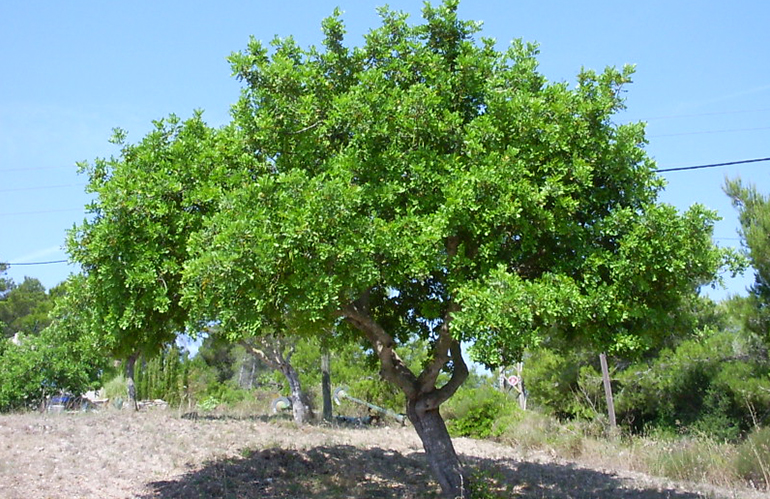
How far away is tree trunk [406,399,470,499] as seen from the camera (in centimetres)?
889

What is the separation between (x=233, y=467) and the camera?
1180cm

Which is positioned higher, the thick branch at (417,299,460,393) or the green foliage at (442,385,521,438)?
the thick branch at (417,299,460,393)

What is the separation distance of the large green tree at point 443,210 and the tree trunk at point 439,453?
3 centimetres

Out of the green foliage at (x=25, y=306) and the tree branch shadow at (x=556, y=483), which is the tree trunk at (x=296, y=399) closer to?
the tree branch shadow at (x=556, y=483)

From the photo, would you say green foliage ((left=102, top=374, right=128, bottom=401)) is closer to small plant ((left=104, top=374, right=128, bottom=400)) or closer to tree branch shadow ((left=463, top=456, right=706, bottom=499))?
small plant ((left=104, top=374, right=128, bottom=400))

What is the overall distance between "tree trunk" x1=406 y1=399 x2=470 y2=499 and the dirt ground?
0.56 meters

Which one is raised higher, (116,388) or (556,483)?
(116,388)

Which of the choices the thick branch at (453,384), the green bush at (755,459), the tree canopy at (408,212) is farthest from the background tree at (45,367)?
the green bush at (755,459)

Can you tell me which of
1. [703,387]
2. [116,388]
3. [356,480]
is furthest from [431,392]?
[116,388]

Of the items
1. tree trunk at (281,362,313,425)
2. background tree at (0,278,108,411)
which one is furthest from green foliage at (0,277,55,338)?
tree trunk at (281,362,313,425)

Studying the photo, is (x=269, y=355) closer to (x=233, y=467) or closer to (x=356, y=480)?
(x=233, y=467)

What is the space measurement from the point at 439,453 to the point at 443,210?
3750 millimetres

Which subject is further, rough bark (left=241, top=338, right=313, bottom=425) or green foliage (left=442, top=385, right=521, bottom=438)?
green foliage (left=442, top=385, right=521, bottom=438)

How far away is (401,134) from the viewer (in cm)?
782
